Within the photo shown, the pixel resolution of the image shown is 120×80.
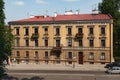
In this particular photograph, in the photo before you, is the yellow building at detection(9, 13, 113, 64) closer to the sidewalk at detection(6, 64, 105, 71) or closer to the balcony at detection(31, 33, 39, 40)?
the balcony at detection(31, 33, 39, 40)

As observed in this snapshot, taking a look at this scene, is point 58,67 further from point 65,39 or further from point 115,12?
point 115,12

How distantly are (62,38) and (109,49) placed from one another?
9.41 meters

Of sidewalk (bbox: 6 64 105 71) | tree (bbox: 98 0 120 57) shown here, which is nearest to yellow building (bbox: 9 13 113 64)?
sidewalk (bbox: 6 64 105 71)

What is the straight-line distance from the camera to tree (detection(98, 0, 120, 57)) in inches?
3236

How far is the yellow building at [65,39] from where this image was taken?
252ft

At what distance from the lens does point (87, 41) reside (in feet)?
256

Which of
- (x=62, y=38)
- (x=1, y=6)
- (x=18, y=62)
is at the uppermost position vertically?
(x=1, y=6)

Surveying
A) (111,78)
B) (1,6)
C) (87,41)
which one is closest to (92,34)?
(87,41)

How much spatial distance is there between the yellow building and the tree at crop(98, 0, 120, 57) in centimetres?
552

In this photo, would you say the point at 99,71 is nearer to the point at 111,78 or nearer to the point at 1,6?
the point at 111,78

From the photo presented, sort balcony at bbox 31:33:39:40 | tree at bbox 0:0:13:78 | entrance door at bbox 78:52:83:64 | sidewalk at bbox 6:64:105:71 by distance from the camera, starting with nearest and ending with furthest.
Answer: tree at bbox 0:0:13:78 → sidewalk at bbox 6:64:105:71 → entrance door at bbox 78:52:83:64 → balcony at bbox 31:33:39:40

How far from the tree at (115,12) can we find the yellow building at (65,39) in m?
5.52

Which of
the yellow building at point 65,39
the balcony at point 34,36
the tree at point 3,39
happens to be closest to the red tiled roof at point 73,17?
the yellow building at point 65,39

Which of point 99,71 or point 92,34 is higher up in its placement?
point 92,34
